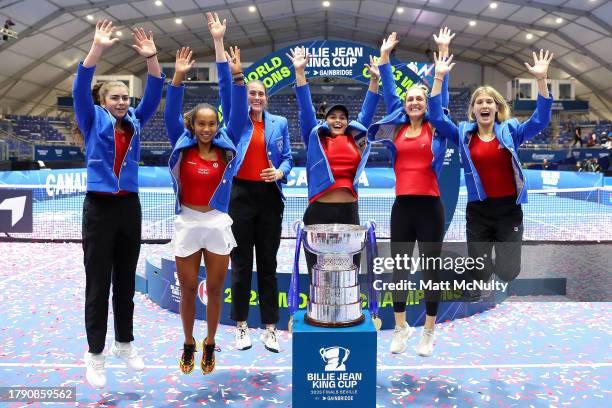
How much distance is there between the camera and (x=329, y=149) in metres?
3.58

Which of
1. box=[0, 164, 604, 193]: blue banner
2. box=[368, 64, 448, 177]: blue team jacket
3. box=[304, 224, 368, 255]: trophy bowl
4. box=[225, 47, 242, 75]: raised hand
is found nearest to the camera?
box=[304, 224, 368, 255]: trophy bowl

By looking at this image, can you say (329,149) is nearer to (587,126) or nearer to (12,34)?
(12,34)

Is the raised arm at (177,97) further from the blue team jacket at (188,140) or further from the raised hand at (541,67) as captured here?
the raised hand at (541,67)

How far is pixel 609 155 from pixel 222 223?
24049 millimetres

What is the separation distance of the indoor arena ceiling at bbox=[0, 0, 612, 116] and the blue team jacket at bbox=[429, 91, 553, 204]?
2053 cm

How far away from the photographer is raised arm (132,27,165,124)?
3211mm

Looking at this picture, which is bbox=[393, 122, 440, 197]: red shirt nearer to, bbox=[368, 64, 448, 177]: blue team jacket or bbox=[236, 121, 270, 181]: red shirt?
bbox=[368, 64, 448, 177]: blue team jacket

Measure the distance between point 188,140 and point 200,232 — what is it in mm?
604

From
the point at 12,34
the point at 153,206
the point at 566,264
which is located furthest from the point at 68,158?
the point at 566,264

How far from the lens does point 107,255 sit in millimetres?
3092

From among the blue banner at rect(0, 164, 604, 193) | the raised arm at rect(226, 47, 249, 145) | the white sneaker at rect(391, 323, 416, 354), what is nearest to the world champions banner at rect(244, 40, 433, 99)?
the raised arm at rect(226, 47, 249, 145)

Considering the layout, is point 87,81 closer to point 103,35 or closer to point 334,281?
point 103,35

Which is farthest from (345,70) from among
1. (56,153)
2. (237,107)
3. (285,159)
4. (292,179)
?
(56,153)

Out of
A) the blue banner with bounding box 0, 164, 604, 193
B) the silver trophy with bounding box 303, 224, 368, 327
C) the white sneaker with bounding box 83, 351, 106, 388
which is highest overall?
the blue banner with bounding box 0, 164, 604, 193
